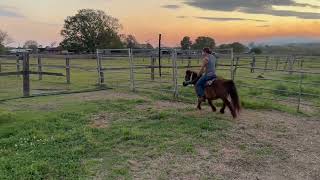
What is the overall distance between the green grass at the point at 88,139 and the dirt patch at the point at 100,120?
0.35 feet

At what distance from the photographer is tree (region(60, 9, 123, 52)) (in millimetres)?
57719

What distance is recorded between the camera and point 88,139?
7742 millimetres

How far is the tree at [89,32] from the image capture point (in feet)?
189

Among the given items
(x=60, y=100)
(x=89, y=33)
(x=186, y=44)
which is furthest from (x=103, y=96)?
(x=89, y=33)

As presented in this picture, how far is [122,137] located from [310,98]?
8954 millimetres

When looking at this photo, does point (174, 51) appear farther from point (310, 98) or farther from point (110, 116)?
point (310, 98)

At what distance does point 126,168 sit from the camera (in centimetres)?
638

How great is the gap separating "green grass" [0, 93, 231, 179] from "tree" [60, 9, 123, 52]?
4719 centimetres

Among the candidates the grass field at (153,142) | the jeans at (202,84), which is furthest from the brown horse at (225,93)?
the grass field at (153,142)

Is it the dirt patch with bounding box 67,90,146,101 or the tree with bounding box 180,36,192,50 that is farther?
the tree with bounding box 180,36,192,50

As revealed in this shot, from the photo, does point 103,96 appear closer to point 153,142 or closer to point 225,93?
point 225,93

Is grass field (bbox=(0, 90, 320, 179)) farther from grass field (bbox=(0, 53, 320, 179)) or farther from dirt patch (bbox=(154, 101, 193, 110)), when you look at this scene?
dirt patch (bbox=(154, 101, 193, 110))

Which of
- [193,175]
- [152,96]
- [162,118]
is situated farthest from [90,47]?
[193,175]

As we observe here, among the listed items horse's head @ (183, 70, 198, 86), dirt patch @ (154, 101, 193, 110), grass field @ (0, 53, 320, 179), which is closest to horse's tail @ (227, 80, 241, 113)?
grass field @ (0, 53, 320, 179)
